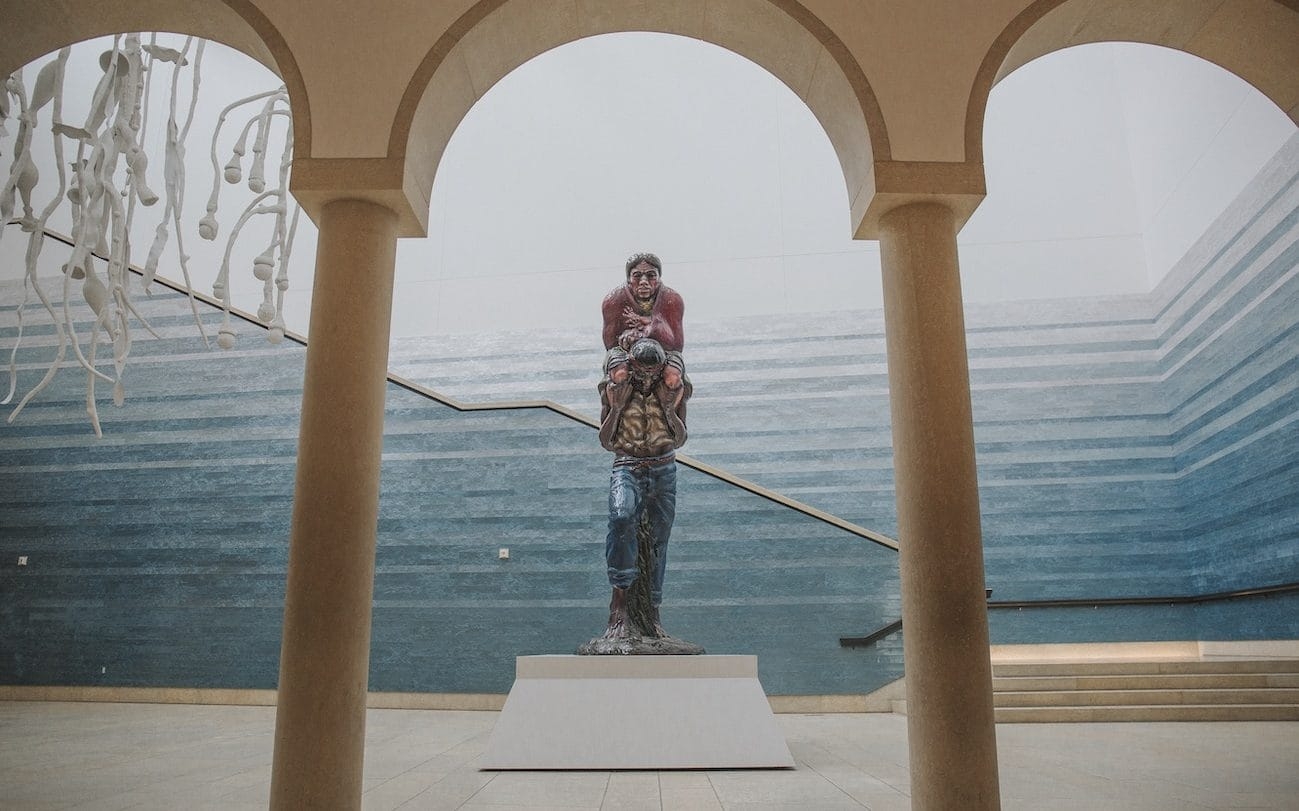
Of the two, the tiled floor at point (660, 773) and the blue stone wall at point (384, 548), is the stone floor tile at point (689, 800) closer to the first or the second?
the tiled floor at point (660, 773)

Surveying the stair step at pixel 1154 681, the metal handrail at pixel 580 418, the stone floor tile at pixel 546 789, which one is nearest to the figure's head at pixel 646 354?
the stone floor tile at pixel 546 789

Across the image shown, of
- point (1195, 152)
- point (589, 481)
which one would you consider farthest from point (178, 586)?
point (1195, 152)

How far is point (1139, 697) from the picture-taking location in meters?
7.38

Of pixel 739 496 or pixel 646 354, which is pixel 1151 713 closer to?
pixel 739 496

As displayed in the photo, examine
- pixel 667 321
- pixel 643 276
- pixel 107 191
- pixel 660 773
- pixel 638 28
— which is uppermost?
pixel 638 28

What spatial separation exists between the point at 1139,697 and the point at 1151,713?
0.70 ft

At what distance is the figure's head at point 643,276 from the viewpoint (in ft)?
18.9

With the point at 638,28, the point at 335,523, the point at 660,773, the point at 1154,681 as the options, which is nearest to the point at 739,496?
the point at 1154,681

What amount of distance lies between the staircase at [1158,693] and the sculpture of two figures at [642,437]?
3.39 meters

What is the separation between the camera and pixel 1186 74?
33.1ft

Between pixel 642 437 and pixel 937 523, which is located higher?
pixel 642 437

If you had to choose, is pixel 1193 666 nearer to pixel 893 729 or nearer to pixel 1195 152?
pixel 893 729

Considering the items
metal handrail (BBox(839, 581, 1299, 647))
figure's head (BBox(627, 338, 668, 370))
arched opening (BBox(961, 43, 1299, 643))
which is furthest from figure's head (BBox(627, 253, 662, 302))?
arched opening (BBox(961, 43, 1299, 643))

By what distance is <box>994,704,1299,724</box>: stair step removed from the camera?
6.99m
